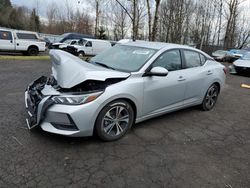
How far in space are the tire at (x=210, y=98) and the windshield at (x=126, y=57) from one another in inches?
76.9

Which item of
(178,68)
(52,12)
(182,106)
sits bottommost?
(182,106)

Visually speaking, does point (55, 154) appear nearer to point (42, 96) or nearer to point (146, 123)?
point (42, 96)

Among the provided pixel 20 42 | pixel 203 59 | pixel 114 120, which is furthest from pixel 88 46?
pixel 114 120

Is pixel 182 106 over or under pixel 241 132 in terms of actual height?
over

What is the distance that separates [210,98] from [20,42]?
13081 millimetres

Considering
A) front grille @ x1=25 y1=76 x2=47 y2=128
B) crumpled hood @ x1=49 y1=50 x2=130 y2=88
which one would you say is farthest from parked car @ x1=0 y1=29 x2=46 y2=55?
crumpled hood @ x1=49 y1=50 x2=130 y2=88

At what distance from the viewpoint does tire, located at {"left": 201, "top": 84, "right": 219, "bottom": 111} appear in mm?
4768

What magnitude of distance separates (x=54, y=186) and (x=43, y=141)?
3.20 feet

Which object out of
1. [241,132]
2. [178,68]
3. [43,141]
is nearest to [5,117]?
[43,141]

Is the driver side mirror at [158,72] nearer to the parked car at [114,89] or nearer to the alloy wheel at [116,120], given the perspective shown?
the parked car at [114,89]

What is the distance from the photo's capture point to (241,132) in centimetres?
387

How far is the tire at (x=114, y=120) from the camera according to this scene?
297cm

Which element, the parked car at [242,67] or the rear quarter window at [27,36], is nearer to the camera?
the parked car at [242,67]

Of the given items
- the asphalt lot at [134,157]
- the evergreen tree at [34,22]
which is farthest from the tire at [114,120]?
the evergreen tree at [34,22]
